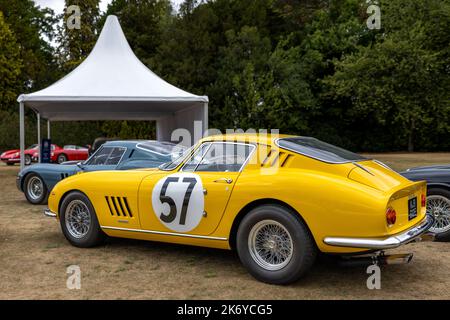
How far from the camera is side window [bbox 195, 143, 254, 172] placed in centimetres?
483

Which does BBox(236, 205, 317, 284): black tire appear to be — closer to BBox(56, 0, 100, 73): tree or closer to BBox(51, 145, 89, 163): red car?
BBox(51, 145, 89, 163): red car

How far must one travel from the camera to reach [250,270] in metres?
4.44

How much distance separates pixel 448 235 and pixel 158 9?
1476 inches

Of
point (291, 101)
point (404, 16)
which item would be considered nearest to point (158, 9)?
point (291, 101)

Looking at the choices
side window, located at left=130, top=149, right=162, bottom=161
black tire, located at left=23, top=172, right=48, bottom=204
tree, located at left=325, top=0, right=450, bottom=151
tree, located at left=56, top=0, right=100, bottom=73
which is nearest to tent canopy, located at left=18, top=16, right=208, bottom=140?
black tire, located at left=23, top=172, right=48, bottom=204

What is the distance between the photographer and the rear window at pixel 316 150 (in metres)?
4.55

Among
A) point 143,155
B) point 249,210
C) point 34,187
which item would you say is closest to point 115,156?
point 143,155

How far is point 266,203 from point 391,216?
1.09 metres

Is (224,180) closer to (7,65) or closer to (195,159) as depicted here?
(195,159)

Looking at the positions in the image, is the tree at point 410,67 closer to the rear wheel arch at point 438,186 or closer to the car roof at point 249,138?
the rear wheel arch at point 438,186

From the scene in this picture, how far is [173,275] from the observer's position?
15.4ft

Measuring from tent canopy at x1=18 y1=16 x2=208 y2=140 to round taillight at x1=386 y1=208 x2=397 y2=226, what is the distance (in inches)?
414
